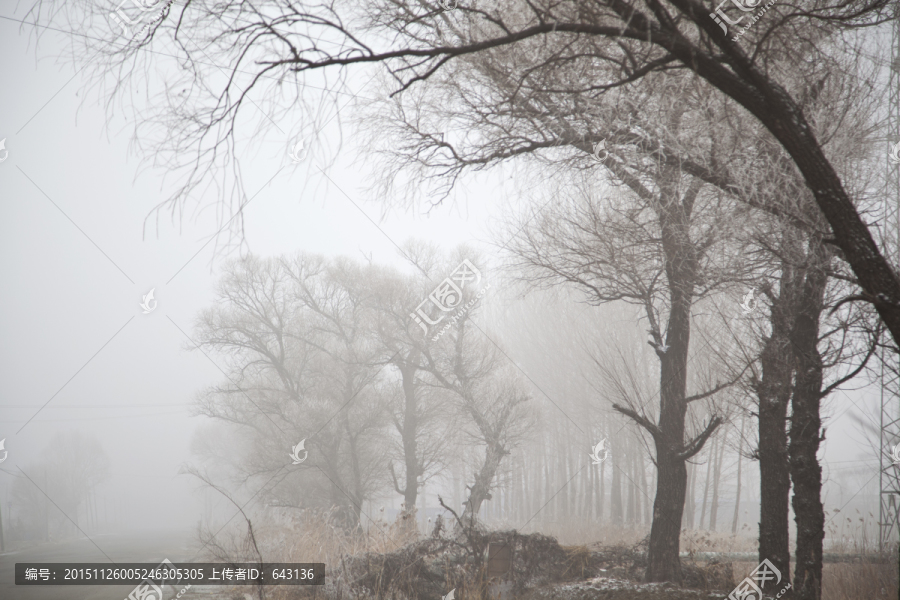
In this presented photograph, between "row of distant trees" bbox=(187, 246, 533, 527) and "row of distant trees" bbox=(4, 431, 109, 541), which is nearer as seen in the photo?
"row of distant trees" bbox=(187, 246, 533, 527)

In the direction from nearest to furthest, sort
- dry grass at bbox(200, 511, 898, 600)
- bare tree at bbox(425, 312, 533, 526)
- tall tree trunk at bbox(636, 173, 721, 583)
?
tall tree trunk at bbox(636, 173, 721, 583)
dry grass at bbox(200, 511, 898, 600)
bare tree at bbox(425, 312, 533, 526)

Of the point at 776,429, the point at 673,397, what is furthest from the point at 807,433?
the point at 673,397

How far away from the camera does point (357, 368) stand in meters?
12.2

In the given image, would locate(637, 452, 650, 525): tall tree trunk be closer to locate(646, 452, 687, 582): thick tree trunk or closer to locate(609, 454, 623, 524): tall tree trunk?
locate(609, 454, 623, 524): tall tree trunk

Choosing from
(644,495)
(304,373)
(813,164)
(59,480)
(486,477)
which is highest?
(813,164)

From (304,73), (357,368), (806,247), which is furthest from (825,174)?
(357,368)

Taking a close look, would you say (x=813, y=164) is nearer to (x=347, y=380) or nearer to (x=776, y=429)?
(x=776, y=429)

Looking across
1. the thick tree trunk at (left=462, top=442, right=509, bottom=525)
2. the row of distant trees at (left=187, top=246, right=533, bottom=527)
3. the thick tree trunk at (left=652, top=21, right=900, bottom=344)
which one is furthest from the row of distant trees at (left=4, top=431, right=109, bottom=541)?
the thick tree trunk at (left=652, top=21, right=900, bottom=344)

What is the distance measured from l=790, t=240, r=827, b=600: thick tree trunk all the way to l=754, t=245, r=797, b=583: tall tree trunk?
0.31 feet

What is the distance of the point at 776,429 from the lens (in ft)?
13.3

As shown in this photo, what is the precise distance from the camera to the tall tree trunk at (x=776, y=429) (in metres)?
3.87

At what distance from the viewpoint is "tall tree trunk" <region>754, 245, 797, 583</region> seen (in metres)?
3.87

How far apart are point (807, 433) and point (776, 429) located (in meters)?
0.26

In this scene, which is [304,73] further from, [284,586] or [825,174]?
[284,586]
